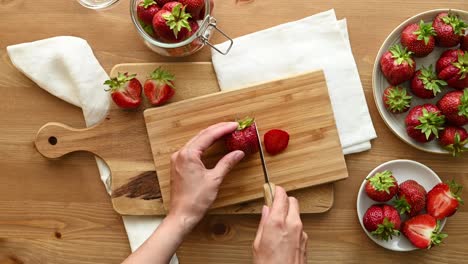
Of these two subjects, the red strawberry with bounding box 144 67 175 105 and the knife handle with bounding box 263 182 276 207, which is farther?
the red strawberry with bounding box 144 67 175 105

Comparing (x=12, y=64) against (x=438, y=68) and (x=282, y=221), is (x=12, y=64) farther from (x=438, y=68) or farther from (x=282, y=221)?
(x=438, y=68)

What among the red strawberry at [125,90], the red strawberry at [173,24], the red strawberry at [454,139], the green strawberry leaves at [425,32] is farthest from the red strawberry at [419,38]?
the red strawberry at [125,90]

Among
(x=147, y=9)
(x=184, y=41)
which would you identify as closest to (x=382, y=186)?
(x=184, y=41)

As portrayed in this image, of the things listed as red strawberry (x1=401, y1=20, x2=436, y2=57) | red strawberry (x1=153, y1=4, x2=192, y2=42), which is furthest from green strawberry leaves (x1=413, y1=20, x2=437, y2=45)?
red strawberry (x1=153, y1=4, x2=192, y2=42)

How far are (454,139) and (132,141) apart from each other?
0.85 meters

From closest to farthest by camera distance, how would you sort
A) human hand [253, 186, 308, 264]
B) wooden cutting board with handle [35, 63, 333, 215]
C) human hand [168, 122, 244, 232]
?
human hand [253, 186, 308, 264], human hand [168, 122, 244, 232], wooden cutting board with handle [35, 63, 333, 215]

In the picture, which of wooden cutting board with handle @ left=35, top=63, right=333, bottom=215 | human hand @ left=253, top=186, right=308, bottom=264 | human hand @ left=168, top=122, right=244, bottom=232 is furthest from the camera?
wooden cutting board with handle @ left=35, top=63, right=333, bottom=215

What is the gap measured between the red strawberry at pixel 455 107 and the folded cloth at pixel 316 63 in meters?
0.19

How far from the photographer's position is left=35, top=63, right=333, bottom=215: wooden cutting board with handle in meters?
1.53

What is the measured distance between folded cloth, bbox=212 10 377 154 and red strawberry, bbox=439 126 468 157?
0.59 feet

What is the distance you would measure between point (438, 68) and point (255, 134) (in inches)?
20.3

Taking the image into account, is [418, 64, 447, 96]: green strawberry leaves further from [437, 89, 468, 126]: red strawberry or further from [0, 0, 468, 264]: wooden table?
[0, 0, 468, 264]: wooden table

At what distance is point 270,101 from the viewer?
149 cm

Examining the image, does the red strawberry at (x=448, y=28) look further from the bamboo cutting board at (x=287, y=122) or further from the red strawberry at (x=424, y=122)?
the bamboo cutting board at (x=287, y=122)
